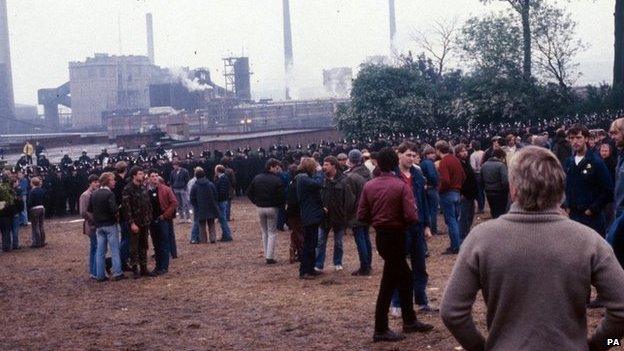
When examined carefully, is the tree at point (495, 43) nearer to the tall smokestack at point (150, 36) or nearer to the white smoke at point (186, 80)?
the white smoke at point (186, 80)

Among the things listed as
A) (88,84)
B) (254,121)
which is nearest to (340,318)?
(254,121)

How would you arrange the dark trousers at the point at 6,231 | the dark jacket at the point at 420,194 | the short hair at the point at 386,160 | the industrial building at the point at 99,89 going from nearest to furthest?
the short hair at the point at 386,160
the dark jacket at the point at 420,194
the dark trousers at the point at 6,231
the industrial building at the point at 99,89

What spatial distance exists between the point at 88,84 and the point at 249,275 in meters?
109

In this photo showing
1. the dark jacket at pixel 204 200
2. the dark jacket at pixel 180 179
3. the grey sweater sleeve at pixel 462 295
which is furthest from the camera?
the dark jacket at pixel 180 179

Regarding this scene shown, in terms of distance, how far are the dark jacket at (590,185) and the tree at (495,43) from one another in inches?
1309

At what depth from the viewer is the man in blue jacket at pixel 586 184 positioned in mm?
9445

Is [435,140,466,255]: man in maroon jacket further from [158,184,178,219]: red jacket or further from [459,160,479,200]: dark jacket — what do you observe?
[158,184,178,219]: red jacket

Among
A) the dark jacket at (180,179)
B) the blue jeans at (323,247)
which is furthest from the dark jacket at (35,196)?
the blue jeans at (323,247)

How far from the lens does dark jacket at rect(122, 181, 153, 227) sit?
14.5 metres

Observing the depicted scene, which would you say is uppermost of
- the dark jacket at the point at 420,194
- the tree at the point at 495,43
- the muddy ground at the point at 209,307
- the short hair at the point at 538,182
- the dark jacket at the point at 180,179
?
the tree at the point at 495,43

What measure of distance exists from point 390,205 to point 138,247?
735 cm

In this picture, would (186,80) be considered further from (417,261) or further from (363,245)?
(417,261)

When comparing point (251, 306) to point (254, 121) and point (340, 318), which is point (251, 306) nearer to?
point (340, 318)

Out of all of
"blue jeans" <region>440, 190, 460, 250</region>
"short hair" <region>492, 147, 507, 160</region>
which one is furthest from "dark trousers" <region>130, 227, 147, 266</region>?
"short hair" <region>492, 147, 507, 160</region>
